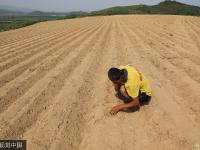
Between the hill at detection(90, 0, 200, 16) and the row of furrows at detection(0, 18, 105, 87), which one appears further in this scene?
the hill at detection(90, 0, 200, 16)

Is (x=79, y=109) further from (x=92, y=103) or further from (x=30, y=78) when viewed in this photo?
(x=30, y=78)

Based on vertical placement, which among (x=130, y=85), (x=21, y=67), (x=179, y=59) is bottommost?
(x=21, y=67)

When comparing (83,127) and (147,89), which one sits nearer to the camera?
(83,127)

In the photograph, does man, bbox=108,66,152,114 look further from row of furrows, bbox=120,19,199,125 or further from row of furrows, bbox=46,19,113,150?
row of furrows, bbox=120,19,199,125

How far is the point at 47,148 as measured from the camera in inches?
152

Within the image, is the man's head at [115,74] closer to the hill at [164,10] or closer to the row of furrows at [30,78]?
the row of furrows at [30,78]

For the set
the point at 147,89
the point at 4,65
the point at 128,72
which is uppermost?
the point at 128,72

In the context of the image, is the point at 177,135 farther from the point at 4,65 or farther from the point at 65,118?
the point at 4,65

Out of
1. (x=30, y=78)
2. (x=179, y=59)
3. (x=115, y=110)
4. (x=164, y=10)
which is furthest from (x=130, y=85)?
(x=164, y=10)

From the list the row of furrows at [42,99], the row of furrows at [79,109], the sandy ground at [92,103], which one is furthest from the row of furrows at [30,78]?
the row of furrows at [79,109]

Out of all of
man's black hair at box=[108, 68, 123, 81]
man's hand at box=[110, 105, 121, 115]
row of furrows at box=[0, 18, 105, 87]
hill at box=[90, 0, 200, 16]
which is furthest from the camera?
hill at box=[90, 0, 200, 16]

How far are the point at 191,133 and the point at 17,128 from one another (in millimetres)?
2727

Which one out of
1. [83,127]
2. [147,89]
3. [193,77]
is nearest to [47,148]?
[83,127]

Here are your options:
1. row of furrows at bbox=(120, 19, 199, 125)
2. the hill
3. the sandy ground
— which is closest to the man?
the sandy ground
